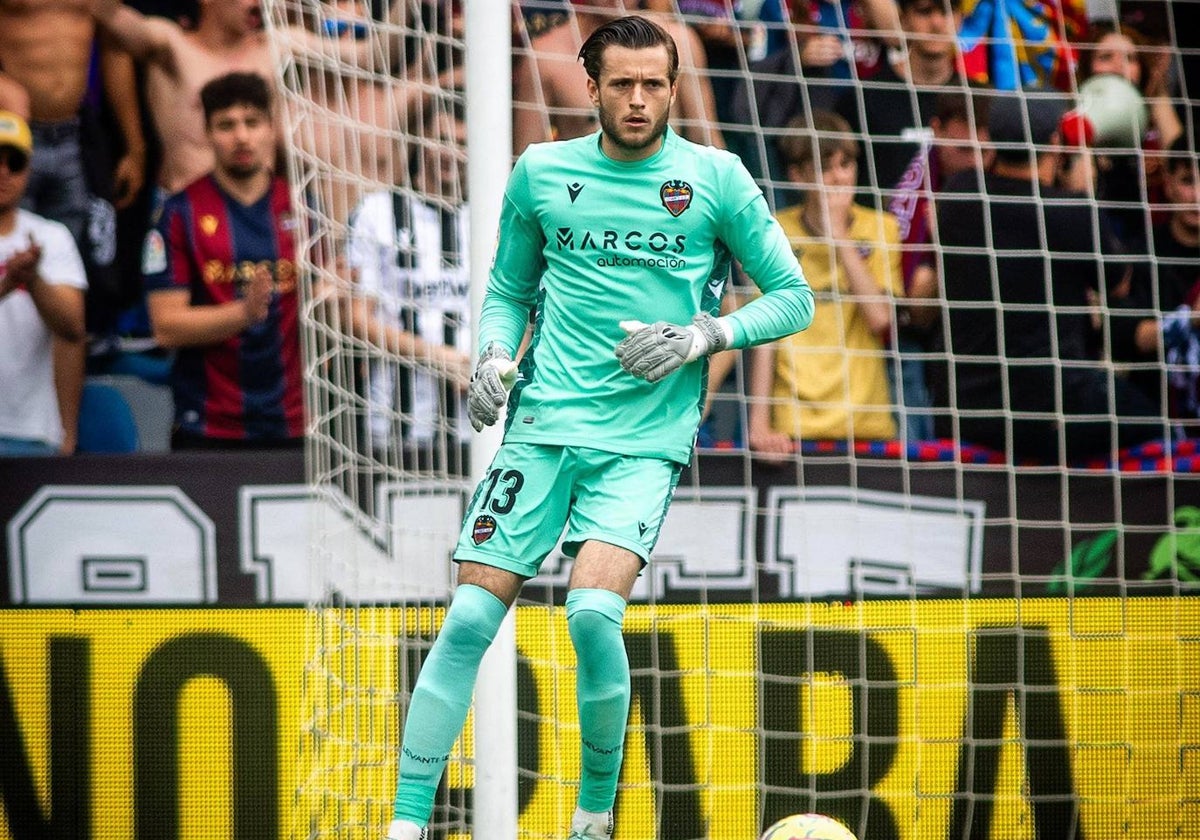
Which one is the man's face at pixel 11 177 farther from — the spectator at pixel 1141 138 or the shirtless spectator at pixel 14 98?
the spectator at pixel 1141 138

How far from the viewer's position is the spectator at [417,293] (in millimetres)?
5082

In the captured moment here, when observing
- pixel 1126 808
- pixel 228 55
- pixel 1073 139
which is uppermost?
pixel 228 55

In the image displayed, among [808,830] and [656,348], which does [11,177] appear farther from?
[808,830]

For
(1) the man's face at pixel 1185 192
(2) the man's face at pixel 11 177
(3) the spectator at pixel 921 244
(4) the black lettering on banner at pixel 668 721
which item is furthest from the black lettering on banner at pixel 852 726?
(2) the man's face at pixel 11 177

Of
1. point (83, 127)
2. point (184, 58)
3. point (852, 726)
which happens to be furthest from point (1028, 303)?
point (83, 127)

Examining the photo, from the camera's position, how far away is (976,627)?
18.0 ft

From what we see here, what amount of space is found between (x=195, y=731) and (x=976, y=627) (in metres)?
2.80

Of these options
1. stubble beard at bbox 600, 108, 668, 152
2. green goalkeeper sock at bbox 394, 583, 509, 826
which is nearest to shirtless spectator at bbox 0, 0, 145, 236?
stubble beard at bbox 600, 108, 668, 152

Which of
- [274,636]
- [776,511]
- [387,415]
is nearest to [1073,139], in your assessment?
[776,511]

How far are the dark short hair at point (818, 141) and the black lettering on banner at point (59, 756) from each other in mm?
3234

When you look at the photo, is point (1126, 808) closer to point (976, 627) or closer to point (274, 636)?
point (976, 627)

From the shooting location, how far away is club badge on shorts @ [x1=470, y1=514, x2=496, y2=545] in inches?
138

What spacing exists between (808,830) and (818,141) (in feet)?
10.7

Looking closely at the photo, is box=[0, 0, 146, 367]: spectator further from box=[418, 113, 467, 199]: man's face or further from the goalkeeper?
the goalkeeper
